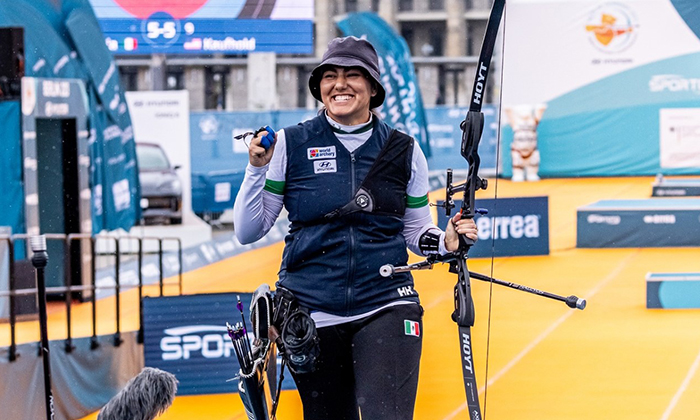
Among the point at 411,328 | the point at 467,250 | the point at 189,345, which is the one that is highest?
the point at 467,250

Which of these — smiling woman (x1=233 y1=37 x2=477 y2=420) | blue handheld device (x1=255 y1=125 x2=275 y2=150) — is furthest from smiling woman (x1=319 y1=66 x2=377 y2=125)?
blue handheld device (x1=255 y1=125 x2=275 y2=150)

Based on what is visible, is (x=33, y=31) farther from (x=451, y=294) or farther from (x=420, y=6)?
(x=451, y=294)

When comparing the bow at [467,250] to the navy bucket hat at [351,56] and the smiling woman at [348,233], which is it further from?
the navy bucket hat at [351,56]

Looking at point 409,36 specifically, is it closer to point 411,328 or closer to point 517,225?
point 517,225

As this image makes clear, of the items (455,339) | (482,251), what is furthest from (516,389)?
(482,251)

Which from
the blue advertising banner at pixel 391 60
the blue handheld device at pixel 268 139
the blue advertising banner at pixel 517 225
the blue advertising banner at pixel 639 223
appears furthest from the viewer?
the blue advertising banner at pixel 391 60

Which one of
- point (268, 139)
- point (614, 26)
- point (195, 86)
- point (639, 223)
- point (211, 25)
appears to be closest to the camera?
point (268, 139)

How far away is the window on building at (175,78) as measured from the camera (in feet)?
15.3

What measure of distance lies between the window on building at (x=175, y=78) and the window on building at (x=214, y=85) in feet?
0.35

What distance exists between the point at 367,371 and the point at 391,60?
2271mm

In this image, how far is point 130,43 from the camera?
4621mm

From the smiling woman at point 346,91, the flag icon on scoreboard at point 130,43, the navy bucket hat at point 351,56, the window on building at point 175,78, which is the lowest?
the smiling woman at point 346,91

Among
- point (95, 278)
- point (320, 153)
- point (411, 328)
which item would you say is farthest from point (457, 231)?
point (95, 278)

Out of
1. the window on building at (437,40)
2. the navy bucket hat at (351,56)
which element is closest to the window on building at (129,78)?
→ the window on building at (437,40)
